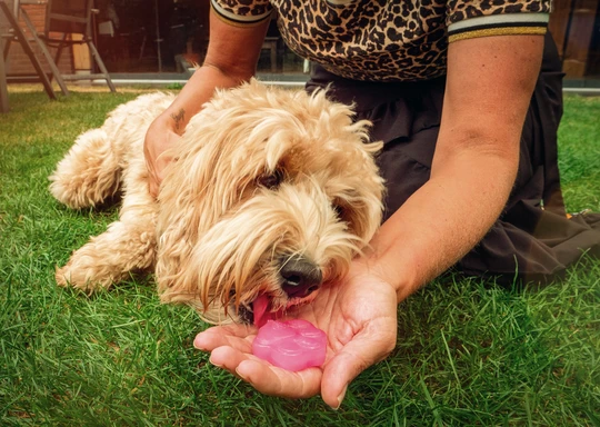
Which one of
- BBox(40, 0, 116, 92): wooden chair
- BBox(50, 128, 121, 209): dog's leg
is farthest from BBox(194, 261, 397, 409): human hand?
BBox(40, 0, 116, 92): wooden chair

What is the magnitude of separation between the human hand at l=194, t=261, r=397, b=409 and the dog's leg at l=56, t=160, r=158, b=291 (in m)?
1.17

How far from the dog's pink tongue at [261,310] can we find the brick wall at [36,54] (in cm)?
1196

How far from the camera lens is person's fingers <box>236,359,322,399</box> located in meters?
1.23

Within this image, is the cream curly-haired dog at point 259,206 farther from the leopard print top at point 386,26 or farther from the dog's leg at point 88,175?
the dog's leg at point 88,175

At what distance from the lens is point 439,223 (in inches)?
68.5

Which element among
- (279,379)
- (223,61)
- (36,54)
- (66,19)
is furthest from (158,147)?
(36,54)

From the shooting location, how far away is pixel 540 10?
1917 mm

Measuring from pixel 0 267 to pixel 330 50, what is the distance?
205 centimetres

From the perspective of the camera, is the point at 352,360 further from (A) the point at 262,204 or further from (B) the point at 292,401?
(A) the point at 262,204

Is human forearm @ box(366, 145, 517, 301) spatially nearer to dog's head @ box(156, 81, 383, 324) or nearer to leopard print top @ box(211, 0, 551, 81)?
dog's head @ box(156, 81, 383, 324)

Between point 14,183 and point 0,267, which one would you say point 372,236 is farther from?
point 14,183

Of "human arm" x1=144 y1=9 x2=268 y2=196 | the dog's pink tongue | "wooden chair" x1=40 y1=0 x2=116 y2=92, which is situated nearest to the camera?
the dog's pink tongue

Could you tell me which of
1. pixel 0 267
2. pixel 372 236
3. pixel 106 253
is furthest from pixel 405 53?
pixel 0 267

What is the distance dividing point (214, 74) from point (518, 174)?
6.22 feet
